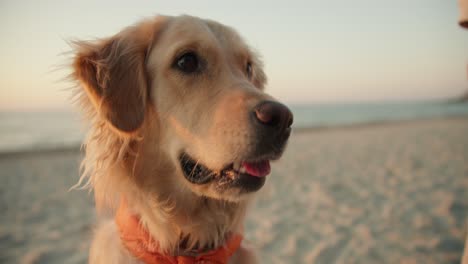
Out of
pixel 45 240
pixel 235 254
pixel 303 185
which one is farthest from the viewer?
pixel 303 185

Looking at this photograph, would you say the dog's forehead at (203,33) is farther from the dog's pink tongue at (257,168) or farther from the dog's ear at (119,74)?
the dog's pink tongue at (257,168)

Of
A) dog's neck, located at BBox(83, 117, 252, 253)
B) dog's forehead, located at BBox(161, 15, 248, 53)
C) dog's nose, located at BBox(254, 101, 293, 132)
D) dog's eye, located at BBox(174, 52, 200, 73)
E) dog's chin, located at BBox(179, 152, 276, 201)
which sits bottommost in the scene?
dog's neck, located at BBox(83, 117, 252, 253)

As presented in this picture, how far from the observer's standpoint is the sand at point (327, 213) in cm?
386

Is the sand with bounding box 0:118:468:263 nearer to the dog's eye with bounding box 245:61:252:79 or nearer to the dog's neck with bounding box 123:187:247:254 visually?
the dog's neck with bounding box 123:187:247:254

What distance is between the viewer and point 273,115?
1722 mm

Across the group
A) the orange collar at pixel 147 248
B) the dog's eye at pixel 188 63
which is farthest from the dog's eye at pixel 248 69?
the orange collar at pixel 147 248

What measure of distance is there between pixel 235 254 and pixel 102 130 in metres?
1.27

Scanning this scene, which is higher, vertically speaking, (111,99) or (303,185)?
(111,99)

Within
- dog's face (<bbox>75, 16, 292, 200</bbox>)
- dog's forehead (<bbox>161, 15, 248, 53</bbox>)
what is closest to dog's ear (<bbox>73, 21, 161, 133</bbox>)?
dog's face (<bbox>75, 16, 292, 200</bbox>)

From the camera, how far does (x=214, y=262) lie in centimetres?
211

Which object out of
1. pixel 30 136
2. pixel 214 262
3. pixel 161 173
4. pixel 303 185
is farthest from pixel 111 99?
pixel 30 136

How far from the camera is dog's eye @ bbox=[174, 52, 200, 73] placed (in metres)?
2.17

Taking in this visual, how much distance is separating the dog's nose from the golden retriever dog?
208mm

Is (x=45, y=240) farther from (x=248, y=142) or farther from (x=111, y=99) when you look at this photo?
(x=248, y=142)
